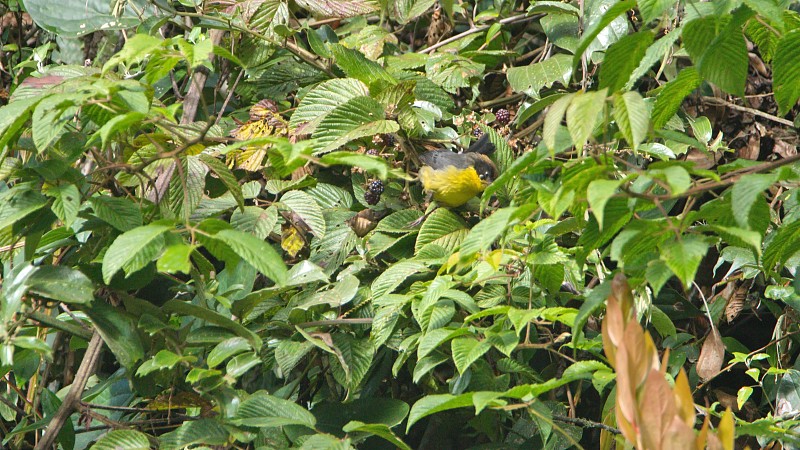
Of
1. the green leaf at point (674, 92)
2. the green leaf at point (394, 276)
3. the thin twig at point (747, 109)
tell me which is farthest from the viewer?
the thin twig at point (747, 109)

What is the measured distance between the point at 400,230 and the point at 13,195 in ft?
2.00

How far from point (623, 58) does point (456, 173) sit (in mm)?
569

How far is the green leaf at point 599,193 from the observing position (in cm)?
63

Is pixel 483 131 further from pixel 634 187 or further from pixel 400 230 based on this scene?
pixel 634 187

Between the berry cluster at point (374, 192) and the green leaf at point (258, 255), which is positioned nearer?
the green leaf at point (258, 255)

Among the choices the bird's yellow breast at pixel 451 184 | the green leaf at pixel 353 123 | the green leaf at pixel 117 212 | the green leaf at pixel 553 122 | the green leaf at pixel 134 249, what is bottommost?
the bird's yellow breast at pixel 451 184

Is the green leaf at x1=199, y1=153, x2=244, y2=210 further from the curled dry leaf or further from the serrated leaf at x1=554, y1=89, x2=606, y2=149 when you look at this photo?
the curled dry leaf

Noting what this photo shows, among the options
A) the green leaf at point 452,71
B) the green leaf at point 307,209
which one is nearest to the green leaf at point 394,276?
the green leaf at point 307,209

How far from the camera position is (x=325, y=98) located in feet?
4.61

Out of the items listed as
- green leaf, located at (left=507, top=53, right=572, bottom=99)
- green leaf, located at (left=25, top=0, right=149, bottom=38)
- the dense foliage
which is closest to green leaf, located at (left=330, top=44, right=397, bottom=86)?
the dense foliage

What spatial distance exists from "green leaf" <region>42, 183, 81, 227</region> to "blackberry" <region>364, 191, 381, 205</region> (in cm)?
56

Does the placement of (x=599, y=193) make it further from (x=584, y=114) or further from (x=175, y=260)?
(x=175, y=260)

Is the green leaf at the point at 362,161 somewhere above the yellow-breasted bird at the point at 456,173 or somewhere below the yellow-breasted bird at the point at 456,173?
above

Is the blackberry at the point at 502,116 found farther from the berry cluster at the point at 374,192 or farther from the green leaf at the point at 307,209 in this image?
the green leaf at the point at 307,209
